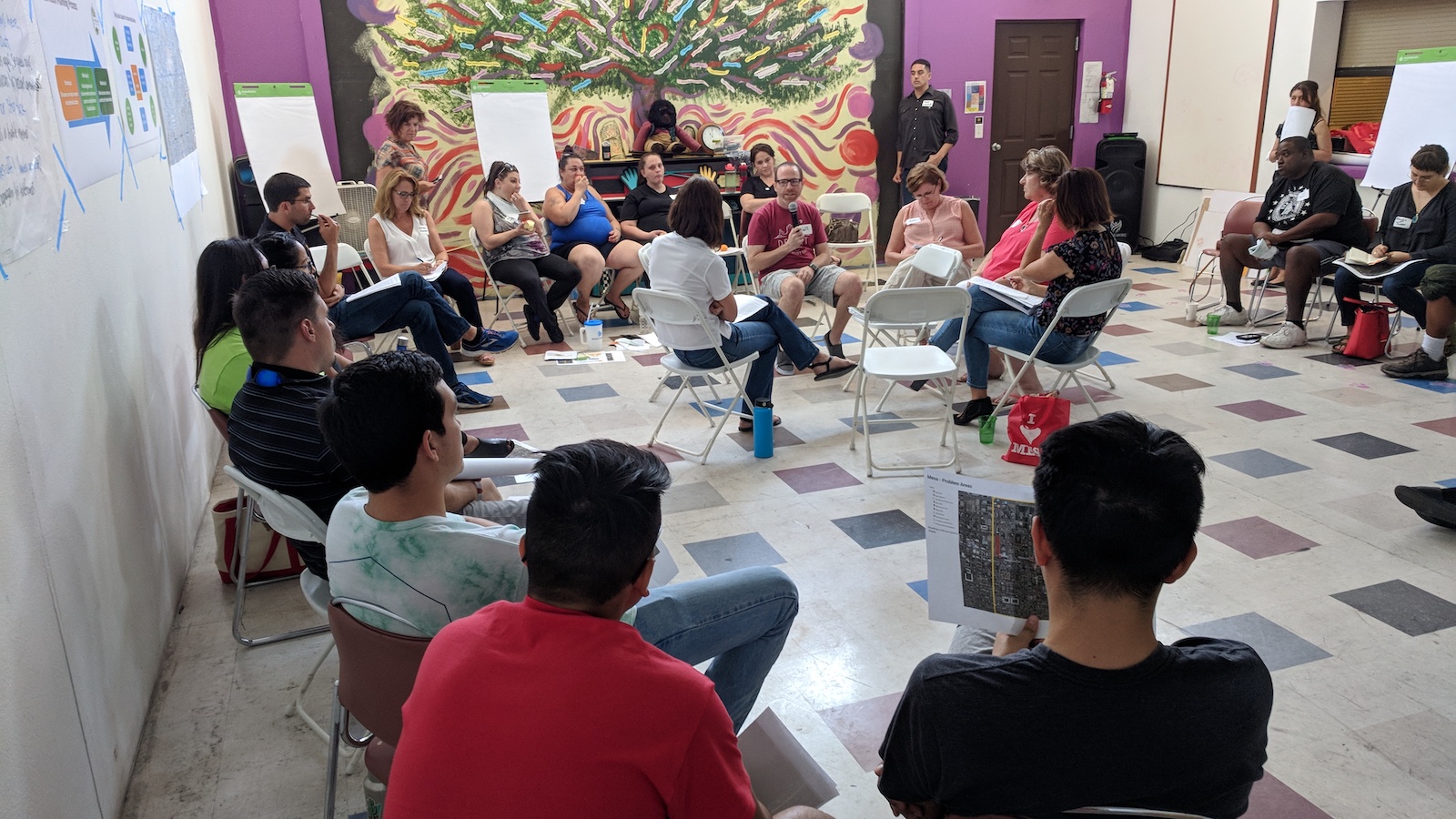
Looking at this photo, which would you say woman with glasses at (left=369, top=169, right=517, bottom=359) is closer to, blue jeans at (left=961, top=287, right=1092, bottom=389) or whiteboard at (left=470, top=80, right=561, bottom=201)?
whiteboard at (left=470, top=80, right=561, bottom=201)

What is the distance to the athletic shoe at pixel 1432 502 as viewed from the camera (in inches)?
136

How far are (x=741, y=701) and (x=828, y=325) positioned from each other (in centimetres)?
513

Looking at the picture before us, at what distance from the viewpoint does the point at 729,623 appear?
1983 millimetres

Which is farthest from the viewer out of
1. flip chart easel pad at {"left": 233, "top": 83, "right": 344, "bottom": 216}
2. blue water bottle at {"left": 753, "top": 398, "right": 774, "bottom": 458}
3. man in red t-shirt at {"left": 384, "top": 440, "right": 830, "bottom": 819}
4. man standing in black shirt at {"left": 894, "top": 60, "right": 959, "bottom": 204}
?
man standing in black shirt at {"left": 894, "top": 60, "right": 959, "bottom": 204}

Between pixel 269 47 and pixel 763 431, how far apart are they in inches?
233

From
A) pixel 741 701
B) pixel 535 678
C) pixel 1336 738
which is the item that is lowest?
pixel 1336 738

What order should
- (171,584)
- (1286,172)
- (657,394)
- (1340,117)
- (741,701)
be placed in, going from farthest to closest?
1. (1340,117)
2. (1286,172)
3. (657,394)
4. (171,584)
5. (741,701)

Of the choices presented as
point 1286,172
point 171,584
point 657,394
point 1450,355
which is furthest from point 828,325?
point 171,584

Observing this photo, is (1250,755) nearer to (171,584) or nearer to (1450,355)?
(171,584)

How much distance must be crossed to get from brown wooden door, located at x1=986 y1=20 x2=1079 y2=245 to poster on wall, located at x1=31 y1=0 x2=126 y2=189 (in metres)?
8.47

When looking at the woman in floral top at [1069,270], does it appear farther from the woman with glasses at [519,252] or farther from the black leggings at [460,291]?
the black leggings at [460,291]

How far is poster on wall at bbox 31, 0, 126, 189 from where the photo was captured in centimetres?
261

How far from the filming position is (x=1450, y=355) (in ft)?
18.3

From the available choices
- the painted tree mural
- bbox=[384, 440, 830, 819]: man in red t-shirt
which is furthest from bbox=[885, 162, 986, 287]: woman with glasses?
bbox=[384, 440, 830, 819]: man in red t-shirt
